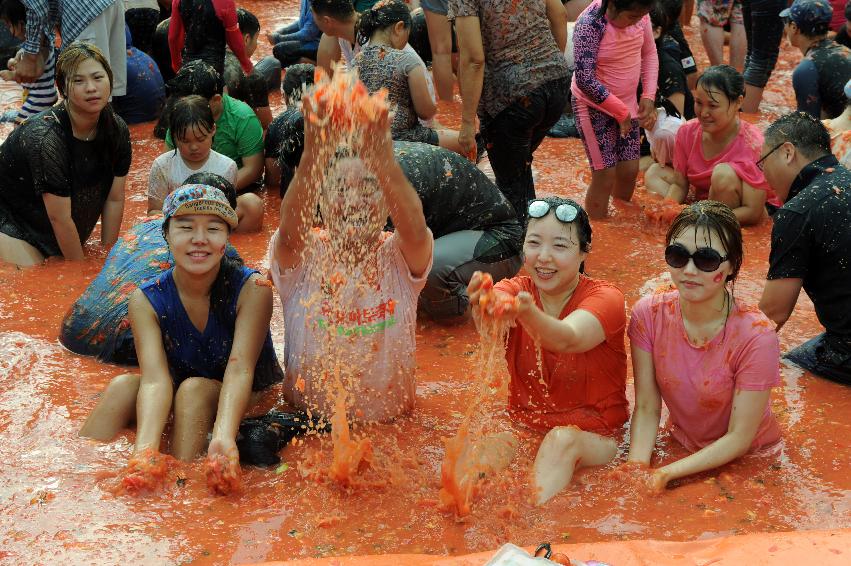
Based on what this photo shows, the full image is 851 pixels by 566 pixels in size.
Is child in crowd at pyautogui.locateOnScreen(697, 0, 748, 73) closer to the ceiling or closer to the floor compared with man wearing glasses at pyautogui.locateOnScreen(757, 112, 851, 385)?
closer to the ceiling

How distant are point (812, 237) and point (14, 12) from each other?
599 cm

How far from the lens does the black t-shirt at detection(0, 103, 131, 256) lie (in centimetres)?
585

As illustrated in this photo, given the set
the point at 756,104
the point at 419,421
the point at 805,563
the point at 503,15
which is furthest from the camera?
the point at 756,104

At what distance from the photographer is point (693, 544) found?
338cm

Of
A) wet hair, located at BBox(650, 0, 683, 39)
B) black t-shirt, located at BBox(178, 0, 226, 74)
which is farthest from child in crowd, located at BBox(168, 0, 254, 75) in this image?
wet hair, located at BBox(650, 0, 683, 39)

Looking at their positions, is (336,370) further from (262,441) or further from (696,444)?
(696,444)

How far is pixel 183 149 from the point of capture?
6.21 meters

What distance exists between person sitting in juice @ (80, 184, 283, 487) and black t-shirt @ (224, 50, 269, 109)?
4201 millimetres

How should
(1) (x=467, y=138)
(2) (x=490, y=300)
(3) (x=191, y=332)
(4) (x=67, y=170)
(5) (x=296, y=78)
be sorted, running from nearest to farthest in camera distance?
(2) (x=490, y=300), (3) (x=191, y=332), (4) (x=67, y=170), (1) (x=467, y=138), (5) (x=296, y=78)

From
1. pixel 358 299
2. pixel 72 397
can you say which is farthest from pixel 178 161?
pixel 358 299

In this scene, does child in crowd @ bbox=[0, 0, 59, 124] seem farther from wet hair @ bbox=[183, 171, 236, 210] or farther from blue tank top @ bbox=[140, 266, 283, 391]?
blue tank top @ bbox=[140, 266, 283, 391]

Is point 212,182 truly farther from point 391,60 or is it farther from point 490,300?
point 391,60

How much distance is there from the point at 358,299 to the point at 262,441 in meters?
0.68

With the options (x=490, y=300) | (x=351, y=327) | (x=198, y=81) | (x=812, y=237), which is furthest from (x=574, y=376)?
(x=198, y=81)
